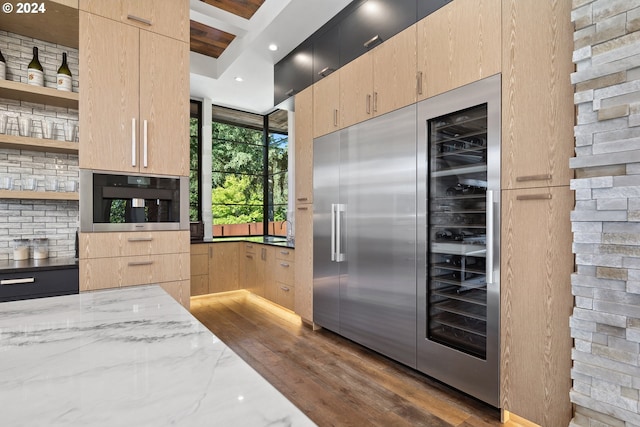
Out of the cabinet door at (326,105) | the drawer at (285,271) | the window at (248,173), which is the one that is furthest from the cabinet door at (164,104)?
the window at (248,173)

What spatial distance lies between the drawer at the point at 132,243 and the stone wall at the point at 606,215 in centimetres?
250

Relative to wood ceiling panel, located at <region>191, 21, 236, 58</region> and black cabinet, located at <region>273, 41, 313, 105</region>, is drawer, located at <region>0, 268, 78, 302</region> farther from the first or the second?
wood ceiling panel, located at <region>191, 21, 236, 58</region>

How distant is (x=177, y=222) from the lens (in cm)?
257

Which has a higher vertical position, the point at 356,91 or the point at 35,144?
the point at 356,91

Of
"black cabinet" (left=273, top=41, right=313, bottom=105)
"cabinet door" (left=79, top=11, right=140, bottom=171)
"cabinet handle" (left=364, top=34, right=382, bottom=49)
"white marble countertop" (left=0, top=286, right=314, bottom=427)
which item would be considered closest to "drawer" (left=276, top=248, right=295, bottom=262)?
"black cabinet" (left=273, top=41, right=313, bottom=105)

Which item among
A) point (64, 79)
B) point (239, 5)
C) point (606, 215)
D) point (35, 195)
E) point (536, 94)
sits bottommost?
point (606, 215)

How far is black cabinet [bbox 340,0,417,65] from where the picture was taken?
98.3 inches

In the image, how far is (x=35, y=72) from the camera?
2330 millimetres

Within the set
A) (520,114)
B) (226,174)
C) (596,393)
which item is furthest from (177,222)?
(226,174)

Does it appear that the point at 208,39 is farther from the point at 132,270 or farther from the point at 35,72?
the point at 132,270

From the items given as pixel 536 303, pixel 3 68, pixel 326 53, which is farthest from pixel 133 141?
pixel 536 303

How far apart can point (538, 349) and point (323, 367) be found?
1.49 meters

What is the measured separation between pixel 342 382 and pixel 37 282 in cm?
209

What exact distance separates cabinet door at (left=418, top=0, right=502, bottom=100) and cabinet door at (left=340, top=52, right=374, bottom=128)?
0.52m
